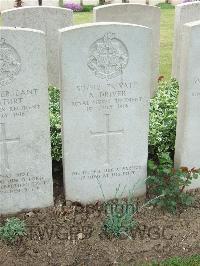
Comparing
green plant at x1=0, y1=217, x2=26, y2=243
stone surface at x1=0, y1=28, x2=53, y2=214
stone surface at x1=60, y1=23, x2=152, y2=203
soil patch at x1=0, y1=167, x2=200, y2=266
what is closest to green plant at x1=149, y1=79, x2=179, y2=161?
stone surface at x1=60, y1=23, x2=152, y2=203

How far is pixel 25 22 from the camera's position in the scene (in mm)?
7055

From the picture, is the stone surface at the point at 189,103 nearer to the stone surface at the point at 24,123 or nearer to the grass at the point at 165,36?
the stone surface at the point at 24,123

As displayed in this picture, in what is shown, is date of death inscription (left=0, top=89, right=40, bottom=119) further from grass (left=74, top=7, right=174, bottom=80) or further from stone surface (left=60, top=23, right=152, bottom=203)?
grass (left=74, top=7, right=174, bottom=80)

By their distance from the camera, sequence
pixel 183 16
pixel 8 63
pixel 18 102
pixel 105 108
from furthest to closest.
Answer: pixel 183 16 → pixel 105 108 → pixel 18 102 → pixel 8 63

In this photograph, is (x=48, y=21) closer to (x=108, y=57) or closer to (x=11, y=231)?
(x=108, y=57)

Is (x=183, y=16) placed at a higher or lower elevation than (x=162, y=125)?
higher

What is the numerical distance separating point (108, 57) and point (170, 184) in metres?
1.55

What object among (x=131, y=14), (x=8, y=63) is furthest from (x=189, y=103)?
(x=131, y=14)

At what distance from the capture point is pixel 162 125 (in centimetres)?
599

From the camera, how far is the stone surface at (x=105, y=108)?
4461 mm

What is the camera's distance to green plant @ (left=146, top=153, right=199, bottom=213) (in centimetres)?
492

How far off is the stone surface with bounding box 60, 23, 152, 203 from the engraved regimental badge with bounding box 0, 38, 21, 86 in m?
0.45

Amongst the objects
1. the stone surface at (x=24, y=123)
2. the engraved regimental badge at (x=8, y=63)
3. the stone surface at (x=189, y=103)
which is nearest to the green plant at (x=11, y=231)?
the stone surface at (x=24, y=123)

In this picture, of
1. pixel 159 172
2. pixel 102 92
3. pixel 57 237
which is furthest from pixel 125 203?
pixel 102 92
